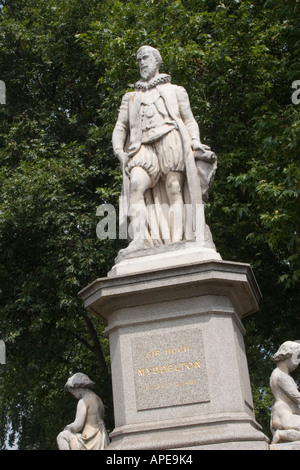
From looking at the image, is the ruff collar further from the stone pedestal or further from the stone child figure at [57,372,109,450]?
the stone child figure at [57,372,109,450]

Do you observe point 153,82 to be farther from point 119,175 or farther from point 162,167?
point 119,175

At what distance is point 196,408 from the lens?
7.46m

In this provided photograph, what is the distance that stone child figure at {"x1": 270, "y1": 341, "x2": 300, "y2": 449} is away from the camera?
7.46 metres

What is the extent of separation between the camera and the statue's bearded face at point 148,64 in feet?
31.7

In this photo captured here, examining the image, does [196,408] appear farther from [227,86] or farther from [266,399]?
A: [266,399]

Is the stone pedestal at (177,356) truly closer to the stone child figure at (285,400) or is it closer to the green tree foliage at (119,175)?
the stone child figure at (285,400)

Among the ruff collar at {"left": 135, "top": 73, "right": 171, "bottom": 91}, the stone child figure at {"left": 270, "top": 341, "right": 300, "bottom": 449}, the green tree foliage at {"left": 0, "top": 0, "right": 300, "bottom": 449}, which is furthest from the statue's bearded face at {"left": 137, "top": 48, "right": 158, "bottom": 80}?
the stone child figure at {"left": 270, "top": 341, "right": 300, "bottom": 449}

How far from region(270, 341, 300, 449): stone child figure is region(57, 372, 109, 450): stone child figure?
213cm

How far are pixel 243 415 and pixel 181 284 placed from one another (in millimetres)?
1569

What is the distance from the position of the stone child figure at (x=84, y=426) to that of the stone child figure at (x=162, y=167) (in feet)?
6.53

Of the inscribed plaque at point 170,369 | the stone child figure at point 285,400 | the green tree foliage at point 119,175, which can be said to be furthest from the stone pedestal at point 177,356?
the green tree foliage at point 119,175

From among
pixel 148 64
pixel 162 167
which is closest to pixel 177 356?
pixel 162 167

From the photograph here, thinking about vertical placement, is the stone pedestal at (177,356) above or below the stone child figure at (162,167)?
below
